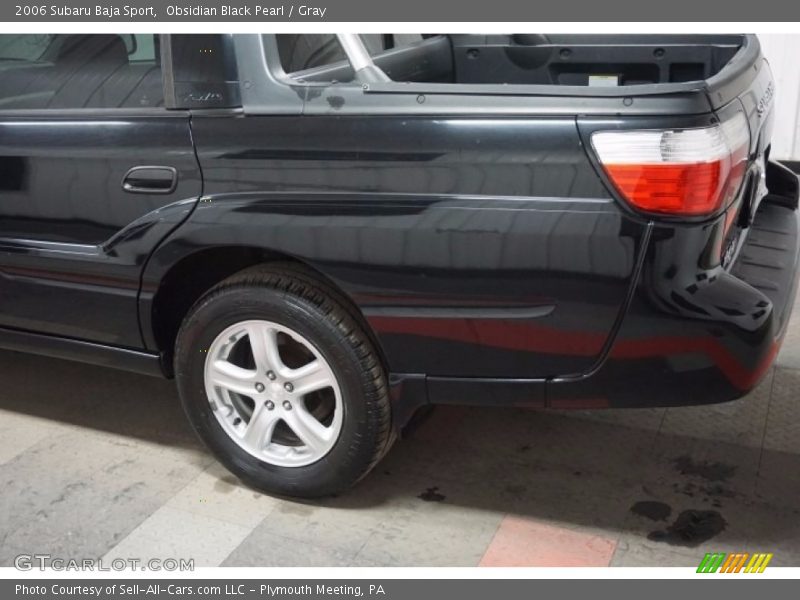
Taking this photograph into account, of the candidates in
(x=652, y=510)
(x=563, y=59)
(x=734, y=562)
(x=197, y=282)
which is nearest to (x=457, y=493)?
(x=652, y=510)

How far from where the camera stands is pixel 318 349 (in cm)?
242

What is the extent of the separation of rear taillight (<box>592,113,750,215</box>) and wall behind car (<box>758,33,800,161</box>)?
422 centimetres

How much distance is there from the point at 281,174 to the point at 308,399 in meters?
0.72

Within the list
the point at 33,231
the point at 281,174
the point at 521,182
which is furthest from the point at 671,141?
the point at 33,231

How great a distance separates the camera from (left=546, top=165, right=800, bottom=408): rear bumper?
205 cm

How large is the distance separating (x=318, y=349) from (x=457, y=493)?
0.66m

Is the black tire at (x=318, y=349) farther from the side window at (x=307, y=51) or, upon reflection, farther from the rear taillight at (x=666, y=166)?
the rear taillight at (x=666, y=166)

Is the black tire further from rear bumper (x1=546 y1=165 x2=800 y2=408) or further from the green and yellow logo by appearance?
the green and yellow logo

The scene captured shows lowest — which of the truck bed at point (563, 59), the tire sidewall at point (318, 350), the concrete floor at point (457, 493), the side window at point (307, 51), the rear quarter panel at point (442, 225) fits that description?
the concrete floor at point (457, 493)

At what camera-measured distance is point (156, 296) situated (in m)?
2.59

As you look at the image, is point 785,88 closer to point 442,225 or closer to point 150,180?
point 442,225

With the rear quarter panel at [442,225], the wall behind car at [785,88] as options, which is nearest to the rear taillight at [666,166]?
the rear quarter panel at [442,225]

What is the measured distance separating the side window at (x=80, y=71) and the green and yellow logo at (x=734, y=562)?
1.97m

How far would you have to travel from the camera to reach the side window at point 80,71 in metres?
2.58
